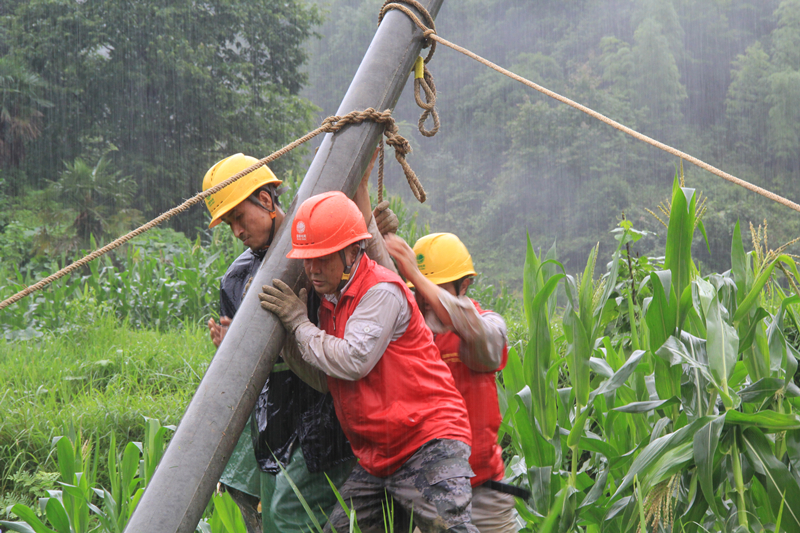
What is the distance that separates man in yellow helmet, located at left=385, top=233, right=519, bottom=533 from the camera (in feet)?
8.70

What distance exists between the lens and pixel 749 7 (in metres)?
44.8

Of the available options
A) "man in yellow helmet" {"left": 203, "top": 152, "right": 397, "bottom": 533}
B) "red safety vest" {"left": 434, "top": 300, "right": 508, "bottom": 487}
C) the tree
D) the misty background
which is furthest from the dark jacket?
the tree

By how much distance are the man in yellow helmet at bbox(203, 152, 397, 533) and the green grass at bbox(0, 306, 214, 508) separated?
5.99 feet

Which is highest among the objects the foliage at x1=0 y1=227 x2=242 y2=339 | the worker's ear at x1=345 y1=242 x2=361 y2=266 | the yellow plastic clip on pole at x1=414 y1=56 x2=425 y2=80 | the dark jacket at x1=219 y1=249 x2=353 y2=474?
the yellow plastic clip on pole at x1=414 y1=56 x2=425 y2=80

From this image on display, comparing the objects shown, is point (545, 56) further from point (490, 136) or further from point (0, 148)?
point (0, 148)

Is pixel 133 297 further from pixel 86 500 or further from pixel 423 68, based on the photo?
pixel 423 68

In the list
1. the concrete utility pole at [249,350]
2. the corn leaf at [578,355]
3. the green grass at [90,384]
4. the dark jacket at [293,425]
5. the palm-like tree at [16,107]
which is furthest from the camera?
the palm-like tree at [16,107]

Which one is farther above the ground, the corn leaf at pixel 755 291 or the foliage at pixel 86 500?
the corn leaf at pixel 755 291

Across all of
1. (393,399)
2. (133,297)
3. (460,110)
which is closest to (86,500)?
(393,399)

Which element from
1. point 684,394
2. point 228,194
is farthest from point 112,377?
point 684,394

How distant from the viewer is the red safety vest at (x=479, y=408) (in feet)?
9.23

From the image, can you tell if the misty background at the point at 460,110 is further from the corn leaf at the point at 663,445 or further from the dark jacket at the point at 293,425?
the corn leaf at the point at 663,445

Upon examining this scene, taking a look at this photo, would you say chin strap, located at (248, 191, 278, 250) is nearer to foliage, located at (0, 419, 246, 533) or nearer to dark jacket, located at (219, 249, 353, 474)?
dark jacket, located at (219, 249, 353, 474)

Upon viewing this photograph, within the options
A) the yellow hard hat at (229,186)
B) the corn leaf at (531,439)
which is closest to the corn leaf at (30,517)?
the yellow hard hat at (229,186)
